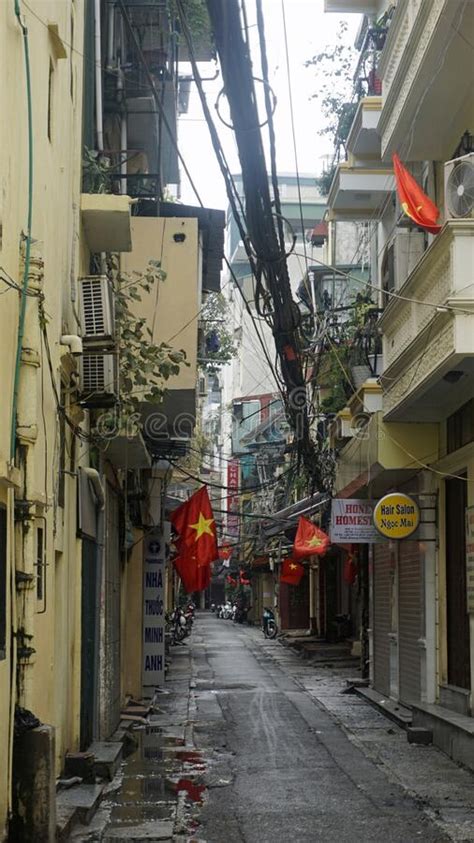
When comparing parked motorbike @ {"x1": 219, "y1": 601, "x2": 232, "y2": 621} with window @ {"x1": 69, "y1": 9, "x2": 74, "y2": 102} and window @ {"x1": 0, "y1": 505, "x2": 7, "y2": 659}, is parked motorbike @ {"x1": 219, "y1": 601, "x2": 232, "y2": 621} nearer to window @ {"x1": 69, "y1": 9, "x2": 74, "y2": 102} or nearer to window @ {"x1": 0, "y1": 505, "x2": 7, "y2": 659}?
window @ {"x1": 69, "y1": 9, "x2": 74, "y2": 102}

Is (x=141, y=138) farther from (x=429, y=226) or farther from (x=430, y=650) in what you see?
(x=430, y=650)

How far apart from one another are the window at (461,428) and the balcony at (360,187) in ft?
14.8

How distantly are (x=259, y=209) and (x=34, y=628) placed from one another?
172 inches

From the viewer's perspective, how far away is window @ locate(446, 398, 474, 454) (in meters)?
14.9

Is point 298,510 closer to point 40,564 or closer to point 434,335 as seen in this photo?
point 434,335

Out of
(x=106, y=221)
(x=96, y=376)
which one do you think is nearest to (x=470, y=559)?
(x=96, y=376)

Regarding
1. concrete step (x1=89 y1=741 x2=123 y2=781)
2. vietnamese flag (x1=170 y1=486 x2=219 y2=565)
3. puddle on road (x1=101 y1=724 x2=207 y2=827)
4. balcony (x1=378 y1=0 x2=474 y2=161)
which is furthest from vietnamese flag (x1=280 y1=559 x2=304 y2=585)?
concrete step (x1=89 y1=741 x2=123 y2=781)

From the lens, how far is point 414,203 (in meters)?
13.0

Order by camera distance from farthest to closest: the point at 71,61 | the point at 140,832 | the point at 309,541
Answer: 1. the point at 309,541
2. the point at 71,61
3. the point at 140,832

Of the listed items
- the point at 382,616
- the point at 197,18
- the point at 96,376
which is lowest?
the point at 382,616

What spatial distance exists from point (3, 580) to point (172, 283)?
8822 millimetres

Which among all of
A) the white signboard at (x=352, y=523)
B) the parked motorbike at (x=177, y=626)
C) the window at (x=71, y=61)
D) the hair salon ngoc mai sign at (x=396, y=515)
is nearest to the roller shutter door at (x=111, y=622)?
the white signboard at (x=352, y=523)

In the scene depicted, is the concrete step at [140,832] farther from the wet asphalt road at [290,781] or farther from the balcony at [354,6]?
the balcony at [354,6]

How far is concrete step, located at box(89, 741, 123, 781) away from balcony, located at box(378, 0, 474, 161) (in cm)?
830
